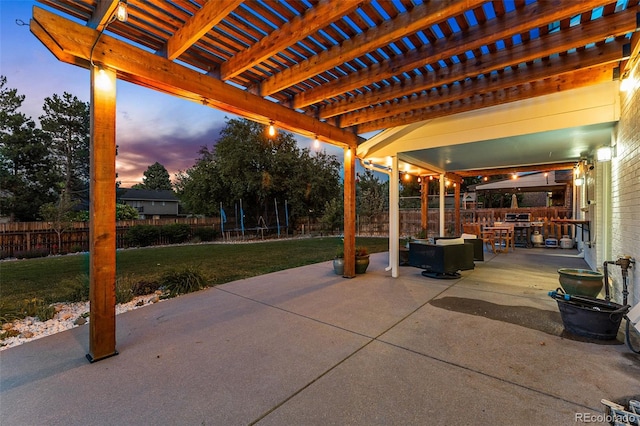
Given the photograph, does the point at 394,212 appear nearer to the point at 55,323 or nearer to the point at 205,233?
the point at 55,323

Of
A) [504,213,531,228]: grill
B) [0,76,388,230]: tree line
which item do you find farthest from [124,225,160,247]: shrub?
[504,213,531,228]: grill

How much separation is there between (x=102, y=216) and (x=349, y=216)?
156 inches

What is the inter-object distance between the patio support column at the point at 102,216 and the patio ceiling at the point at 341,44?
32 cm

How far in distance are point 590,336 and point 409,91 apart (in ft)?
11.0

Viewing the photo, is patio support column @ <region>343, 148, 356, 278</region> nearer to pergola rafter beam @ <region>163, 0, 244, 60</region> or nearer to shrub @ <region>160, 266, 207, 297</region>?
shrub @ <region>160, 266, 207, 297</region>

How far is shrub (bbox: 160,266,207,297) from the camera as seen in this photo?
466 cm

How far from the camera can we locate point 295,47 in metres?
3.02

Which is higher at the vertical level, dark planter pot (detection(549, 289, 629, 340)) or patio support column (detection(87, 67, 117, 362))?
patio support column (detection(87, 67, 117, 362))

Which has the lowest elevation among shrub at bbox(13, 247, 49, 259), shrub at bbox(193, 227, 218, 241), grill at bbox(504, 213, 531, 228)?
shrub at bbox(13, 247, 49, 259)

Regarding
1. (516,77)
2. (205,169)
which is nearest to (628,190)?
(516,77)

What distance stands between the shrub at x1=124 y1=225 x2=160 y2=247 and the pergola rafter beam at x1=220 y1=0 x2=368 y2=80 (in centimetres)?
1104

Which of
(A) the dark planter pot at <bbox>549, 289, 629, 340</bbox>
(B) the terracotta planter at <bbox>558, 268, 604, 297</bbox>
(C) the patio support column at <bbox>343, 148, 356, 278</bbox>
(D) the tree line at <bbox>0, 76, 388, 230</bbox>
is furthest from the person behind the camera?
(D) the tree line at <bbox>0, 76, 388, 230</bbox>

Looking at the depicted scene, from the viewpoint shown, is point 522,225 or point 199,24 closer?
point 199,24

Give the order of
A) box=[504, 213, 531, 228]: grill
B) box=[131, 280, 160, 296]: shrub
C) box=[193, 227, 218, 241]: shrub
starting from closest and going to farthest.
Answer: box=[131, 280, 160, 296]: shrub < box=[504, 213, 531, 228]: grill < box=[193, 227, 218, 241]: shrub
